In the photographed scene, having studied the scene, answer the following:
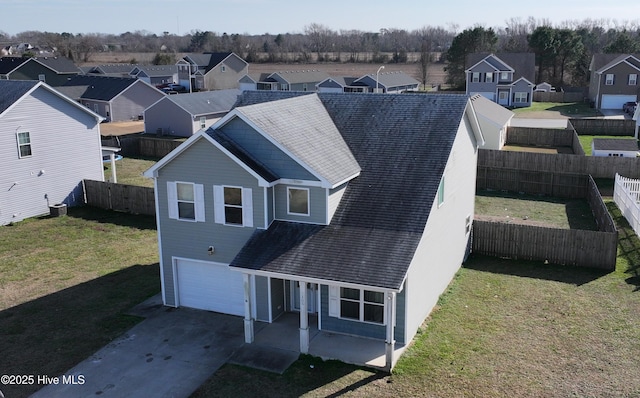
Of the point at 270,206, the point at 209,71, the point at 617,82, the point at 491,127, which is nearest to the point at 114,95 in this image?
the point at 209,71

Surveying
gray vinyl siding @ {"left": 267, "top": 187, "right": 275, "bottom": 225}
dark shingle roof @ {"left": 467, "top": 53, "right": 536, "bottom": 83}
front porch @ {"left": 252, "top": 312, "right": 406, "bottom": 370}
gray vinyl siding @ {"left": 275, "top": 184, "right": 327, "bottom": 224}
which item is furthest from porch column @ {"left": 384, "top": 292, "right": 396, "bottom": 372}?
dark shingle roof @ {"left": 467, "top": 53, "right": 536, "bottom": 83}

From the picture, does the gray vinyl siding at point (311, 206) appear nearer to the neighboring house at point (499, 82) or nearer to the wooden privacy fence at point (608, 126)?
the wooden privacy fence at point (608, 126)

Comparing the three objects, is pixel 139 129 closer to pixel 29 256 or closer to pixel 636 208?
pixel 29 256

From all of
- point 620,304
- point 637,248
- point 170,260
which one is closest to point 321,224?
point 170,260

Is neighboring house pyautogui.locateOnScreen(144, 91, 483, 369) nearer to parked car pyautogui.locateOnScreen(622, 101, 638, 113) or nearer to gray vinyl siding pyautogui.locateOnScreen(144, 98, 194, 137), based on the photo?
gray vinyl siding pyautogui.locateOnScreen(144, 98, 194, 137)

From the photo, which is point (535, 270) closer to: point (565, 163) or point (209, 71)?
point (565, 163)

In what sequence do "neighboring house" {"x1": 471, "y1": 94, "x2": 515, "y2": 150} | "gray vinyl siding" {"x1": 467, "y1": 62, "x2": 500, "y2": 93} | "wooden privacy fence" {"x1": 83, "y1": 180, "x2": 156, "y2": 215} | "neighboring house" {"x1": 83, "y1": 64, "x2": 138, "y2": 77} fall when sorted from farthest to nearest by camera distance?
"neighboring house" {"x1": 83, "y1": 64, "x2": 138, "y2": 77}
"gray vinyl siding" {"x1": 467, "y1": 62, "x2": 500, "y2": 93}
"neighboring house" {"x1": 471, "y1": 94, "x2": 515, "y2": 150}
"wooden privacy fence" {"x1": 83, "y1": 180, "x2": 156, "y2": 215}
